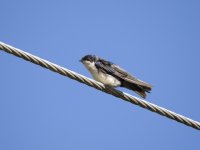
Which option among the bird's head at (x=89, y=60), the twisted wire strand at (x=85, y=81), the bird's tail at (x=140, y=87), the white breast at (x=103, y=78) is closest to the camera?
the twisted wire strand at (x=85, y=81)

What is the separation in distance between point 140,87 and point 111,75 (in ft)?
1.95

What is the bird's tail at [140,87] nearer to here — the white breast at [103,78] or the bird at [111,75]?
the bird at [111,75]

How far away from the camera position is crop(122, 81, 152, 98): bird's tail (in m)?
7.48

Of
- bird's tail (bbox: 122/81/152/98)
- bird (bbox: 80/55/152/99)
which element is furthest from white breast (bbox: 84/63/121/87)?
bird's tail (bbox: 122/81/152/98)

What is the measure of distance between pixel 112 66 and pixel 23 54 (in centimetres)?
282

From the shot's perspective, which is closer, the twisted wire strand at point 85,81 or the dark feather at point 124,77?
the twisted wire strand at point 85,81

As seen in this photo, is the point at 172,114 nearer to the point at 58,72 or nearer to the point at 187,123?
the point at 187,123

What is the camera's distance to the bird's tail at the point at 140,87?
748 cm

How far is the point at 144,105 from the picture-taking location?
588 cm

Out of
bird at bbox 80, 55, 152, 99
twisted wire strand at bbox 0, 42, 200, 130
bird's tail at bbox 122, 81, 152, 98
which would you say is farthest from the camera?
bird at bbox 80, 55, 152, 99

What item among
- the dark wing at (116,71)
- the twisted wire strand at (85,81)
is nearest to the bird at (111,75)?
the dark wing at (116,71)

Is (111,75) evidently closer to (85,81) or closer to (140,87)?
(140,87)

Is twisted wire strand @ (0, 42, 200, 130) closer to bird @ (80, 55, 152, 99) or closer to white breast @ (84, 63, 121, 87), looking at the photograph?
bird @ (80, 55, 152, 99)

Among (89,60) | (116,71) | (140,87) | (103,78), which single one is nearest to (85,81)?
(140,87)
